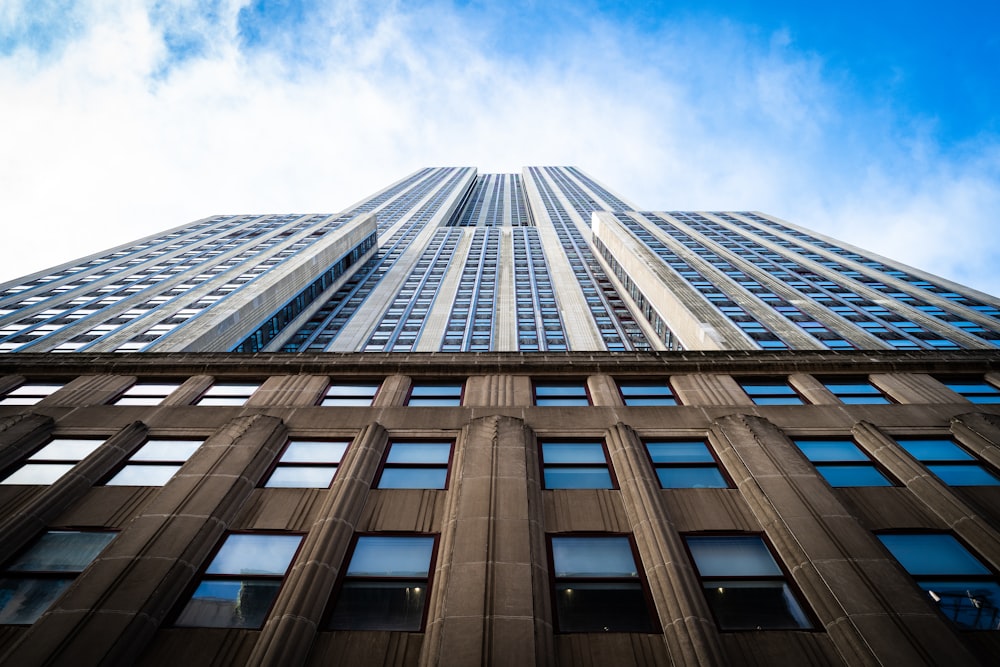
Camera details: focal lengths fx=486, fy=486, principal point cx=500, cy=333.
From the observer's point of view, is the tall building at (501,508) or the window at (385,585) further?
the window at (385,585)

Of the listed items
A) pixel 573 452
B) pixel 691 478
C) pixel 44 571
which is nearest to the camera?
pixel 44 571

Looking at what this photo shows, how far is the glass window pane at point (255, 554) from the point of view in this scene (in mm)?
9500

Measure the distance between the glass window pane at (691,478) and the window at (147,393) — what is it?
15.7m

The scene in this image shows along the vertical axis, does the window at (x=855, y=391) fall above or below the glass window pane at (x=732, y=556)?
above

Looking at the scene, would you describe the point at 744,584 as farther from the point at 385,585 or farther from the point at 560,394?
the point at 560,394

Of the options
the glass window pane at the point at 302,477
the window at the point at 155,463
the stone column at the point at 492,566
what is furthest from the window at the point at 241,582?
the window at the point at 155,463

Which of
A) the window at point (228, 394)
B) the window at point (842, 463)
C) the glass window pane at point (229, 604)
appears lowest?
the glass window pane at point (229, 604)

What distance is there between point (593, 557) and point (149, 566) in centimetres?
847

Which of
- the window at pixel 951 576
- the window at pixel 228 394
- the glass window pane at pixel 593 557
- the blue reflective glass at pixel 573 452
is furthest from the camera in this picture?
the window at pixel 228 394

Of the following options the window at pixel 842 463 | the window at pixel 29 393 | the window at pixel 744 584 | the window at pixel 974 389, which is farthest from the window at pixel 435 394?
the window at pixel 974 389

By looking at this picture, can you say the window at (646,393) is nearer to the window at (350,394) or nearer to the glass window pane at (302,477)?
the window at (350,394)

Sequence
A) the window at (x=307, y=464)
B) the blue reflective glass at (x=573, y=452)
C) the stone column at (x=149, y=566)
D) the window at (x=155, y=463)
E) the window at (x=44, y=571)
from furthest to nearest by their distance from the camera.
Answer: the blue reflective glass at (x=573, y=452), the window at (x=155, y=463), the window at (x=307, y=464), the window at (x=44, y=571), the stone column at (x=149, y=566)

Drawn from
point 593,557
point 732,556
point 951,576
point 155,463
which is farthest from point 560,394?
point 155,463

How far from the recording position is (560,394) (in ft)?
53.2
